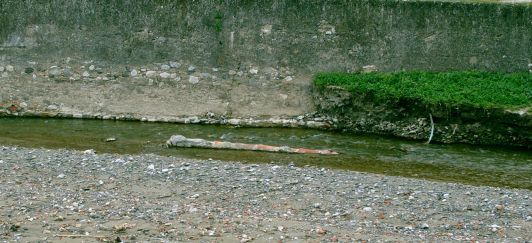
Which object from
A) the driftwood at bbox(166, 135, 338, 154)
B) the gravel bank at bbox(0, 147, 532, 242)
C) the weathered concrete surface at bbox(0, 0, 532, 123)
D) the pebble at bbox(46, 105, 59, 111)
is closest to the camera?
the gravel bank at bbox(0, 147, 532, 242)

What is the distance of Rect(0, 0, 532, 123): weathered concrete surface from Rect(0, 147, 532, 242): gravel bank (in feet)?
16.7

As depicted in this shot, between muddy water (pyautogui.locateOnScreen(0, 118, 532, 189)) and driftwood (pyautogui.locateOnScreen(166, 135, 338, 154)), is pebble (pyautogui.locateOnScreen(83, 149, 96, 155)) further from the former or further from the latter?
driftwood (pyautogui.locateOnScreen(166, 135, 338, 154))

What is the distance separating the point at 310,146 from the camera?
14.4m

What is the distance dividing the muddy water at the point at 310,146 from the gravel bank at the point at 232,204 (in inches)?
44.9

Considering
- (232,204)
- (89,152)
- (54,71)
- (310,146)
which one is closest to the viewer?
(232,204)

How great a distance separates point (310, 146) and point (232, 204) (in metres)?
4.87

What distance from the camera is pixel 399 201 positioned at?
392 inches

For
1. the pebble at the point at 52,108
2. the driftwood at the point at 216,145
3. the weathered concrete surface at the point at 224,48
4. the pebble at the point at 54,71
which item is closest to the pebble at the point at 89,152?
the driftwood at the point at 216,145

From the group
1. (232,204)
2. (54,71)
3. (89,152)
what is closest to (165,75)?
(54,71)

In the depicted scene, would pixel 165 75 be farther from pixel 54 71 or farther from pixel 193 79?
pixel 54 71

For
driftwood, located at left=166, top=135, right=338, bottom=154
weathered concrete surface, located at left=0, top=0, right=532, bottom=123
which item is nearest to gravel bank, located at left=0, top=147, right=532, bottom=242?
driftwood, located at left=166, top=135, right=338, bottom=154

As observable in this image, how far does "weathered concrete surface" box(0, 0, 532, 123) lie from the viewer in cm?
1691

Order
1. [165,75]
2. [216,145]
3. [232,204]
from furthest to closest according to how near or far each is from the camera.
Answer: [165,75] < [216,145] < [232,204]

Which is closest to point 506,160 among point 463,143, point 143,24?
point 463,143
